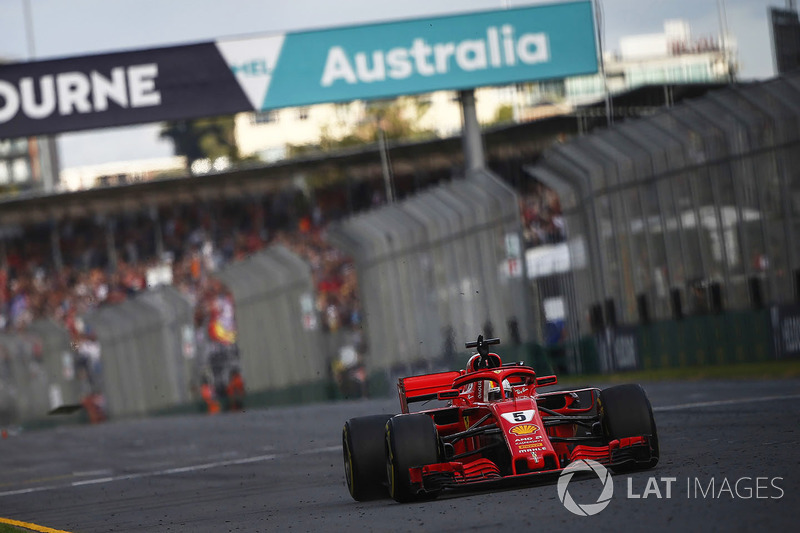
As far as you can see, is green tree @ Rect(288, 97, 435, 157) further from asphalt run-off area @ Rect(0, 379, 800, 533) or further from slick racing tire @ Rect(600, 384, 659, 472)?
slick racing tire @ Rect(600, 384, 659, 472)

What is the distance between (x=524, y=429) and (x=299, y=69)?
21.8 metres

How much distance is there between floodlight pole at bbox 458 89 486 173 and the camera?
30.9 m

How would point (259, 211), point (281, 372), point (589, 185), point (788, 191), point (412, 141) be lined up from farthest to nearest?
point (259, 211) < point (412, 141) < point (281, 372) < point (589, 185) < point (788, 191)

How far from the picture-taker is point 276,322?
3403 centimetres

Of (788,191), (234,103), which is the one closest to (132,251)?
(234,103)

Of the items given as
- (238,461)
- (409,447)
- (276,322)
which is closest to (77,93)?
(276,322)

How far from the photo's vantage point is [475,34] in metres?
29.9

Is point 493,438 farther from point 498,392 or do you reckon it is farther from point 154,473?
point 154,473

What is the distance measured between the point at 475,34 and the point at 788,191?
1258 centimetres

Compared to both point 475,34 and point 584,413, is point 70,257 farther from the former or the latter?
point 584,413

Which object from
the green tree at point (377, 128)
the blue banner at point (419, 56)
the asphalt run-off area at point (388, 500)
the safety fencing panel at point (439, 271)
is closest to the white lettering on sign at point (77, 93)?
the blue banner at point (419, 56)

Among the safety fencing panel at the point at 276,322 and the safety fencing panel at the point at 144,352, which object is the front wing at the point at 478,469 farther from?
the safety fencing panel at the point at 144,352

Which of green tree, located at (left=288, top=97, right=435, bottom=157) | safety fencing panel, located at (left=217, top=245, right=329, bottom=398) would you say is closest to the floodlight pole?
safety fencing panel, located at (left=217, top=245, right=329, bottom=398)

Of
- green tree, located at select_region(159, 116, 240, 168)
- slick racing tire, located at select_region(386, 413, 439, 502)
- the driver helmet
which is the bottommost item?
slick racing tire, located at select_region(386, 413, 439, 502)
